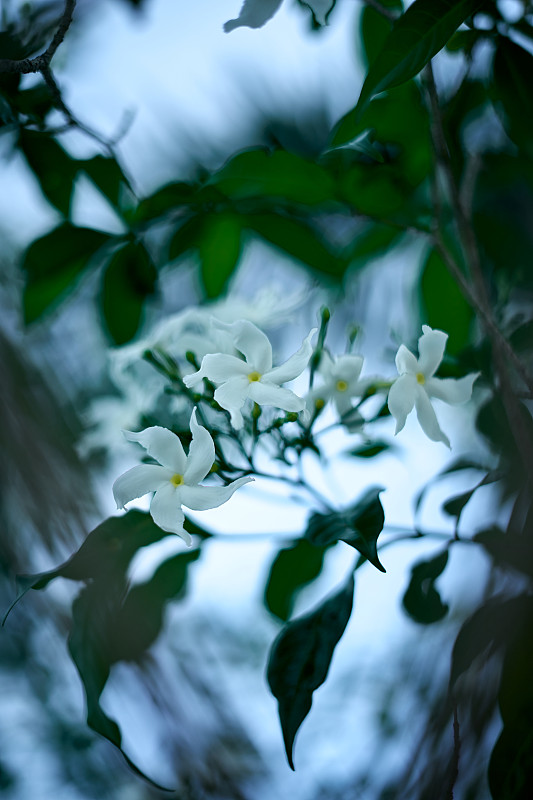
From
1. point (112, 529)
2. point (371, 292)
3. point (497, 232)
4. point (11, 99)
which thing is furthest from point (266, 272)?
point (112, 529)

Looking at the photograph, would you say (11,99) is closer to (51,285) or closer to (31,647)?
(51,285)

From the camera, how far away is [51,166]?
0.55 meters

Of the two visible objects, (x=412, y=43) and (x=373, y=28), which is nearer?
(x=412, y=43)

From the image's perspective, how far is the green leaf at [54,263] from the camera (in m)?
0.60

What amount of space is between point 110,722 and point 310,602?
289mm

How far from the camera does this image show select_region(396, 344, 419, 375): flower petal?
1.32ft

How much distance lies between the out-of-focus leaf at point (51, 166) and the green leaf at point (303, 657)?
1.26ft

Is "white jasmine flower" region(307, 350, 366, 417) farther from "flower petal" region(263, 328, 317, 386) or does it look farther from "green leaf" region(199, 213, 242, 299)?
"green leaf" region(199, 213, 242, 299)

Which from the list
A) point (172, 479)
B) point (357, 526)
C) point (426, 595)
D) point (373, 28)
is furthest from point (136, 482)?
point (373, 28)

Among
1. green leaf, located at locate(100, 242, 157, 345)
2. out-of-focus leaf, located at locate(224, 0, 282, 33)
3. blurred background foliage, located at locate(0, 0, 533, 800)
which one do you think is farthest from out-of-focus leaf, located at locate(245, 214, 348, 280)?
out-of-focus leaf, located at locate(224, 0, 282, 33)

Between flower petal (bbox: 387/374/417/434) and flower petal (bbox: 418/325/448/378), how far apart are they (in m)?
0.02

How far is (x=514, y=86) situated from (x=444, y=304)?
0.20 m

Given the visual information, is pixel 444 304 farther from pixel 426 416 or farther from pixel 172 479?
pixel 172 479

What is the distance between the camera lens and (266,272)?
100 centimetres
